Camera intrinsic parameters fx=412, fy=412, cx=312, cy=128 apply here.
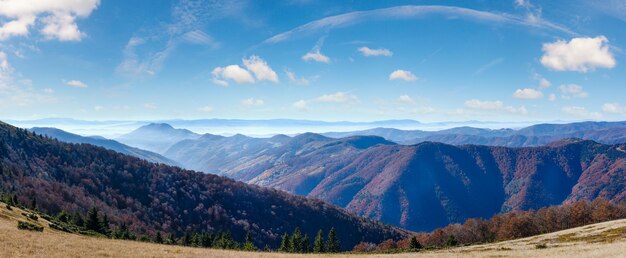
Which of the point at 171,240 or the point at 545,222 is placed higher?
the point at 171,240

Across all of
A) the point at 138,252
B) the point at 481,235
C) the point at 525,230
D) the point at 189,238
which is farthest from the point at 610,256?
the point at 481,235

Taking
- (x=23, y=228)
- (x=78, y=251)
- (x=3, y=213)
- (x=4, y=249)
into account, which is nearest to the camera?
(x=4, y=249)

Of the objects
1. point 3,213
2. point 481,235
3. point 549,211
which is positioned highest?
point 3,213

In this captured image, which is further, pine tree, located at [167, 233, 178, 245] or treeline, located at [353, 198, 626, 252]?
treeline, located at [353, 198, 626, 252]

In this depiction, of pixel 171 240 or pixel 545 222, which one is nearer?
pixel 171 240

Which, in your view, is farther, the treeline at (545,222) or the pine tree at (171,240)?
the treeline at (545,222)

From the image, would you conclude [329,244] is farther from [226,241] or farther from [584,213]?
[584,213]

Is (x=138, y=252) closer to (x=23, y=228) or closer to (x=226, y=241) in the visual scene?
(x=23, y=228)

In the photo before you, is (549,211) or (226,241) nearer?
(226,241)

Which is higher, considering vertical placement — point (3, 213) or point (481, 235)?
point (3, 213)

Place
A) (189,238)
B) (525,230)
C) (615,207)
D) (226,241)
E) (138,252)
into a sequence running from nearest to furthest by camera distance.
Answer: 1. (138,252)
2. (226,241)
3. (189,238)
4. (525,230)
5. (615,207)
